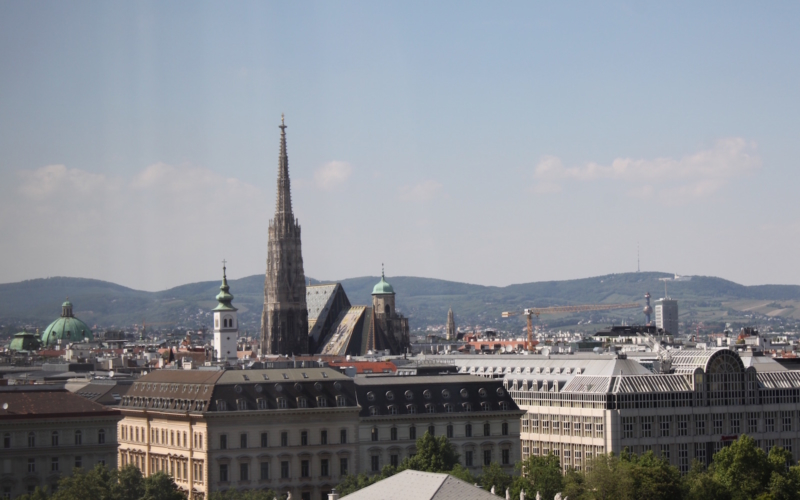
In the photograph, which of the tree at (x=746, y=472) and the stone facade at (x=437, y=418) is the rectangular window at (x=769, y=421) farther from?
the tree at (x=746, y=472)

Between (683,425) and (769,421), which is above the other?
(683,425)

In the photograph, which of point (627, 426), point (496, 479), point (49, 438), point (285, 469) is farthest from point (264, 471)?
point (627, 426)

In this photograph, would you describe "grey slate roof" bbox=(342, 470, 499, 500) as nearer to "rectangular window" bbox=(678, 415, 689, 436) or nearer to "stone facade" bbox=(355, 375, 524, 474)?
"stone facade" bbox=(355, 375, 524, 474)

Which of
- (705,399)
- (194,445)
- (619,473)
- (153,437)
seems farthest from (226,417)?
(705,399)

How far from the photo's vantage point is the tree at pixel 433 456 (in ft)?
450

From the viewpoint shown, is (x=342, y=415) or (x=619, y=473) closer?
(x=619, y=473)

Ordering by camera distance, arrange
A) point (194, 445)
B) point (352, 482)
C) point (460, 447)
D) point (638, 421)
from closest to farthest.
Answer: point (352, 482)
point (194, 445)
point (460, 447)
point (638, 421)

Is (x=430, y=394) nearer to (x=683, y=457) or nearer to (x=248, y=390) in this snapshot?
(x=248, y=390)

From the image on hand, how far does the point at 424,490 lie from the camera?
92188 millimetres

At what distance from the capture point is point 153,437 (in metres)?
150

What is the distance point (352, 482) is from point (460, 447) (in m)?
20.7

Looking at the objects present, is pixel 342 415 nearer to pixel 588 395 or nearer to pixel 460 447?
pixel 460 447

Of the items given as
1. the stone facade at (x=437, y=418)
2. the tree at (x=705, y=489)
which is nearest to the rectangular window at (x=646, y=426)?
the stone facade at (x=437, y=418)

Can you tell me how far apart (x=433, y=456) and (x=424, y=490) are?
46.4 meters
